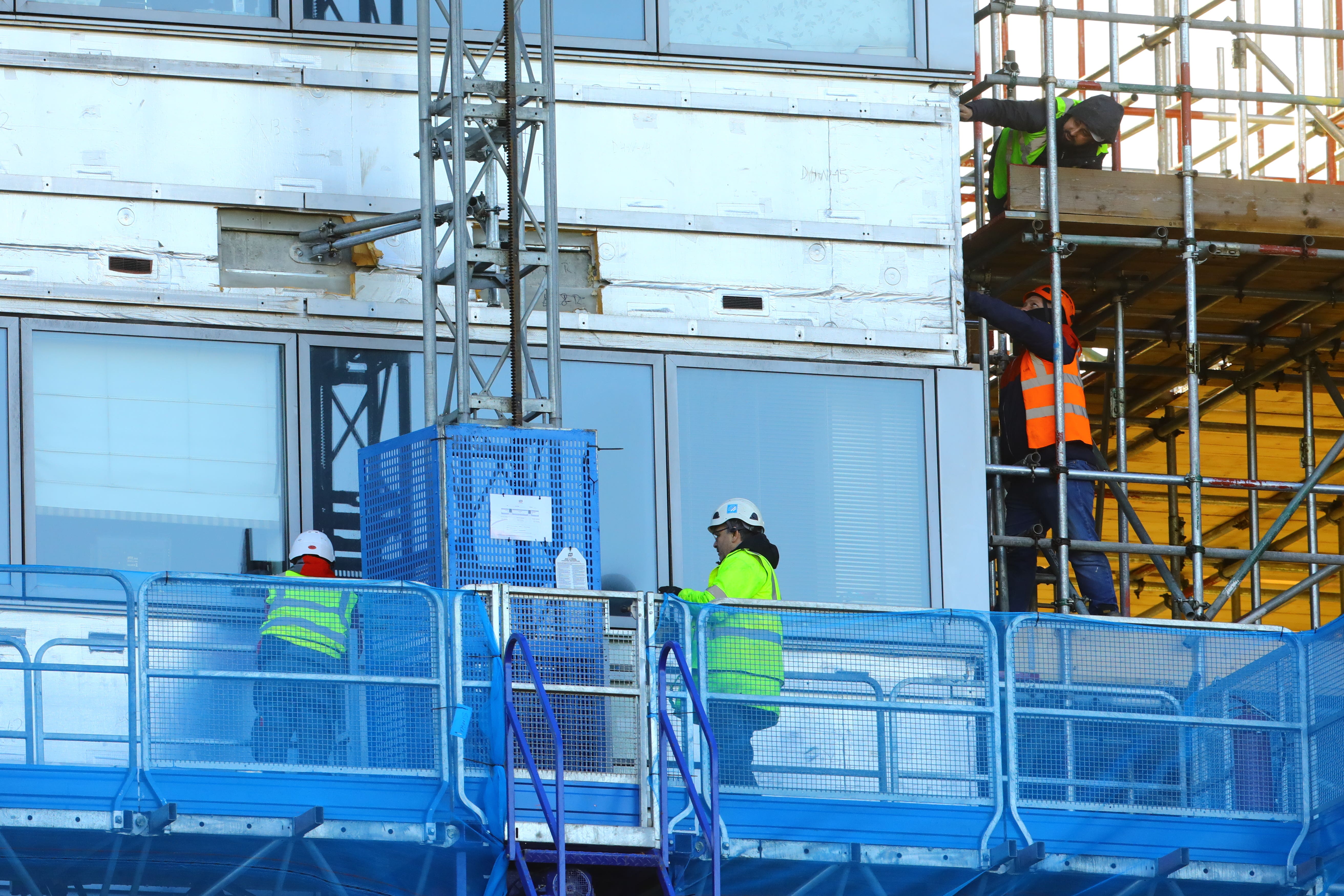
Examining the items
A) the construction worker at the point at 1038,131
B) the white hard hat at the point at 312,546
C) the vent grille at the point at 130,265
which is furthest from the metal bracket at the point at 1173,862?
the vent grille at the point at 130,265

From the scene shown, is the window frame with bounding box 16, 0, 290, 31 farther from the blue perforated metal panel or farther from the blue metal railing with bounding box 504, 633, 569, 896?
the blue metal railing with bounding box 504, 633, 569, 896

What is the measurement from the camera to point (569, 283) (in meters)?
16.0

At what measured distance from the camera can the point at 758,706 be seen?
41.8ft

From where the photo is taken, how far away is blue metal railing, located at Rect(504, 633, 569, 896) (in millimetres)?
11734

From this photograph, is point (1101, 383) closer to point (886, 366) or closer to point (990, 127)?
point (990, 127)

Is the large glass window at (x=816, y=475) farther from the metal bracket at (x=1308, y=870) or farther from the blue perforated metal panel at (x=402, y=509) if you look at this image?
the metal bracket at (x=1308, y=870)

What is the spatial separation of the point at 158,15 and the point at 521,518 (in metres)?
4.36

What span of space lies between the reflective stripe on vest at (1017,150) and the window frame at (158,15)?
5242 mm

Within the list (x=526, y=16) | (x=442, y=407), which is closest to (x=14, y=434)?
(x=442, y=407)

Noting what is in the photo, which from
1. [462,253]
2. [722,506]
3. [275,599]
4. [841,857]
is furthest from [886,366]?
[275,599]

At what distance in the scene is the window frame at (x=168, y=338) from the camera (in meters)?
14.8

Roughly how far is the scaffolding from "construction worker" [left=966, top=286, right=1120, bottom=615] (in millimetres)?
120

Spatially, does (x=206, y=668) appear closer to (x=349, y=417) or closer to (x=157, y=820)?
(x=157, y=820)

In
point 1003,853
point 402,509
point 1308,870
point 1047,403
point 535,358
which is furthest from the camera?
point 1047,403
